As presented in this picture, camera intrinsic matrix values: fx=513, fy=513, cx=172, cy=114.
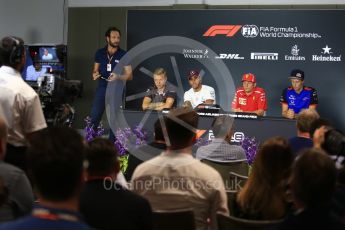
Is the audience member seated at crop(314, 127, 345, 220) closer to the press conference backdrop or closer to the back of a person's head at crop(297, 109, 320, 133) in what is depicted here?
the back of a person's head at crop(297, 109, 320, 133)

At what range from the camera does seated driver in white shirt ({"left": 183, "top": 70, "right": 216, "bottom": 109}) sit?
279 inches

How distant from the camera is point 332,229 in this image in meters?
1.69

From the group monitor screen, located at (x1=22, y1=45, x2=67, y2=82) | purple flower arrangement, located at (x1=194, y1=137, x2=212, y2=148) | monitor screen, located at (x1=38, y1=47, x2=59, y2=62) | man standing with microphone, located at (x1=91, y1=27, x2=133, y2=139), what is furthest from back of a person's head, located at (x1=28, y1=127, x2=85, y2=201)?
monitor screen, located at (x1=38, y1=47, x2=59, y2=62)

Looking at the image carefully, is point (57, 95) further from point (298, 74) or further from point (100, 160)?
point (298, 74)

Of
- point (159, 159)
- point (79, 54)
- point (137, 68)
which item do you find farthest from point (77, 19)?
point (159, 159)

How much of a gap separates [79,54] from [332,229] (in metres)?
7.37

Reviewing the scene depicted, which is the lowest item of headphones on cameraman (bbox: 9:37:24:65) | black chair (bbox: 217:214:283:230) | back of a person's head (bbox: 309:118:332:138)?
black chair (bbox: 217:214:283:230)

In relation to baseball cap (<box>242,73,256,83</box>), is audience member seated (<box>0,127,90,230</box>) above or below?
below

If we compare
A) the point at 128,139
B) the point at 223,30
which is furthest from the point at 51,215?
the point at 223,30

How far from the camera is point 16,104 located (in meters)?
2.98

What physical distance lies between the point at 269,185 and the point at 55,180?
4.38ft

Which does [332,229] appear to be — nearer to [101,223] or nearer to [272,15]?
[101,223]

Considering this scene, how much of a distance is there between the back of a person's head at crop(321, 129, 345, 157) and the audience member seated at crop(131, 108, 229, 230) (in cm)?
59

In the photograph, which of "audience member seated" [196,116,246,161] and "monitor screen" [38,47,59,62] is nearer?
"audience member seated" [196,116,246,161]
